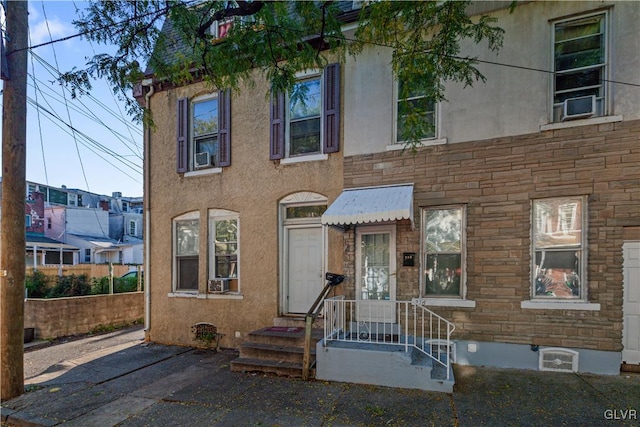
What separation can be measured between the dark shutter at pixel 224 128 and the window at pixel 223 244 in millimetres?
1206

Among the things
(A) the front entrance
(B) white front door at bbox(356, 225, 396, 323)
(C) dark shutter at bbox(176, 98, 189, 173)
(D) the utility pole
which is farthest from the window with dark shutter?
(B) white front door at bbox(356, 225, 396, 323)

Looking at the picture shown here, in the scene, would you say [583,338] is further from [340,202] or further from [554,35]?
[554,35]

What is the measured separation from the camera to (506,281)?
5539 mm

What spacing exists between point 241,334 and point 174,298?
2.02 metres

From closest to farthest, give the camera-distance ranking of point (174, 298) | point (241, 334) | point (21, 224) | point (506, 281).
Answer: point (21, 224), point (506, 281), point (241, 334), point (174, 298)

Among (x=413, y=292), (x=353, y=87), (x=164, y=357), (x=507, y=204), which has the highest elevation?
(x=353, y=87)

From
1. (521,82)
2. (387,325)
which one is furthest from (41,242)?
(521,82)

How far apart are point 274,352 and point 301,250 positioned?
2107mm

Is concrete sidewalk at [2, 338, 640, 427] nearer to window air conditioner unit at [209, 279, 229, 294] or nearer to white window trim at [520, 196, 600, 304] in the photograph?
white window trim at [520, 196, 600, 304]

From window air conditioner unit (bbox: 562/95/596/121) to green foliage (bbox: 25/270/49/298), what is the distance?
12.5 metres

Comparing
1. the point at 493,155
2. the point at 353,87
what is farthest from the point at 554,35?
the point at 353,87

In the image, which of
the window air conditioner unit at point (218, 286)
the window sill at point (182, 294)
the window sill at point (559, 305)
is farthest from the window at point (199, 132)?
the window sill at point (559, 305)

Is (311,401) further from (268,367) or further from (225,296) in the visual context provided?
(225,296)

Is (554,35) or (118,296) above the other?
(554,35)
